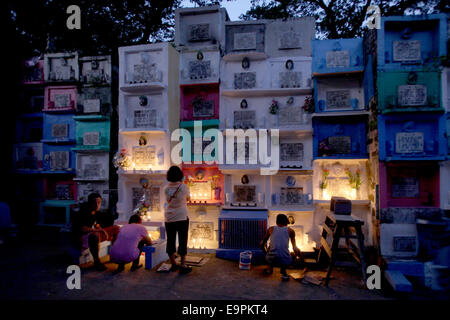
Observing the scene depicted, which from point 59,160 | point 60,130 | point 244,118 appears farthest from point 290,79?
point 59,160

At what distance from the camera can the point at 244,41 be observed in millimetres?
9828

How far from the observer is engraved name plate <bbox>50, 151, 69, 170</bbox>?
39.8ft

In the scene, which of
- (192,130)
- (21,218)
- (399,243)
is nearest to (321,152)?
(399,243)

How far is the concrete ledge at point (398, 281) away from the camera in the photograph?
582 centimetres

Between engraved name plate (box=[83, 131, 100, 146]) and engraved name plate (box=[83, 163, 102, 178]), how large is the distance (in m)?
0.86

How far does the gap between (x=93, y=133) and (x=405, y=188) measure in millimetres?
10935

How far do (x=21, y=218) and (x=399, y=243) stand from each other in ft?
46.6

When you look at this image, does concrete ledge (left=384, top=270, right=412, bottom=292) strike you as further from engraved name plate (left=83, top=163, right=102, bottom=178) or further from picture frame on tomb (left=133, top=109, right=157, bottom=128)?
engraved name plate (left=83, top=163, right=102, bottom=178)

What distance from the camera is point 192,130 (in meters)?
10.0

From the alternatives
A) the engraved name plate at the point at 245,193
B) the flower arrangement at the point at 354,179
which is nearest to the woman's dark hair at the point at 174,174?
the engraved name plate at the point at 245,193

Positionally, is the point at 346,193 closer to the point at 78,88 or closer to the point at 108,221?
the point at 108,221

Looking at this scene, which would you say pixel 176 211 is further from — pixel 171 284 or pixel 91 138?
pixel 91 138

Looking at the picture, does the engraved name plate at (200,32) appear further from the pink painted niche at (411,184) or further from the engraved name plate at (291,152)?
the pink painted niche at (411,184)

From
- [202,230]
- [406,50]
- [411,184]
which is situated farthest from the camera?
[202,230]
